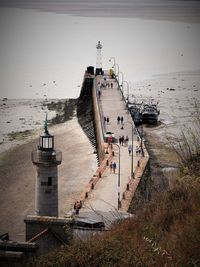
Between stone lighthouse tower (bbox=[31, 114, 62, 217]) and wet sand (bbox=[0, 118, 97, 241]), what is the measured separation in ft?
13.2

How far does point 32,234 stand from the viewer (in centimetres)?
1633

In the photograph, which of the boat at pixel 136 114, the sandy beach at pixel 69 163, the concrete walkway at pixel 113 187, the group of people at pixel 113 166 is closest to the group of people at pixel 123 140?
the concrete walkway at pixel 113 187

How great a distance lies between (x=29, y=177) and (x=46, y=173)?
1302 cm

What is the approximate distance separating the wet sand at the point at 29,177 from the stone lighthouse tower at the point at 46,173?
403 cm

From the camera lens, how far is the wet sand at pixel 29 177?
25.0 meters

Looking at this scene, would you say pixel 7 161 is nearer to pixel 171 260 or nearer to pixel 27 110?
pixel 27 110

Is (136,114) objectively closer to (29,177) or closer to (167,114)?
(167,114)

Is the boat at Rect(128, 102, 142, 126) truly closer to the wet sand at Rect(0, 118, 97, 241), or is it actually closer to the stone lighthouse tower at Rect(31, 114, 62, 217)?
the wet sand at Rect(0, 118, 97, 241)

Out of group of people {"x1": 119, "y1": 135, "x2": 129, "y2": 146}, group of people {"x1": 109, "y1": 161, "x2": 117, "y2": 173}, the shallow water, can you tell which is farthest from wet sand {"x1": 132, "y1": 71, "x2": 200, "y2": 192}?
the shallow water

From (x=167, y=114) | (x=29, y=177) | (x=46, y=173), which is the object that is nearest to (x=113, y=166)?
(x=29, y=177)

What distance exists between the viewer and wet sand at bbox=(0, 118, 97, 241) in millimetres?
25031

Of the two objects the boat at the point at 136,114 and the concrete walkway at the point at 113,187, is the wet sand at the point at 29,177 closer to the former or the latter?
the concrete walkway at the point at 113,187

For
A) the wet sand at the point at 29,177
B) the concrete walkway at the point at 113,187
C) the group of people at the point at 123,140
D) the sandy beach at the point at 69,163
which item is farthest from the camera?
the group of people at the point at 123,140

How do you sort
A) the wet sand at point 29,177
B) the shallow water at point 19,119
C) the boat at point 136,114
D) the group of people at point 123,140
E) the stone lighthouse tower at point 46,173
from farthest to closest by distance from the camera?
the boat at point 136,114 < the shallow water at point 19,119 < the group of people at point 123,140 < the wet sand at point 29,177 < the stone lighthouse tower at point 46,173
